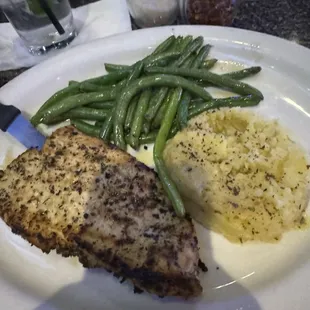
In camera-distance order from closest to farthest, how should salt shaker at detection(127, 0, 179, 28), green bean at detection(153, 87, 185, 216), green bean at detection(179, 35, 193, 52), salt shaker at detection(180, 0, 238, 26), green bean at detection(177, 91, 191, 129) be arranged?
green bean at detection(153, 87, 185, 216)
green bean at detection(177, 91, 191, 129)
green bean at detection(179, 35, 193, 52)
salt shaker at detection(180, 0, 238, 26)
salt shaker at detection(127, 0, 179, 28)

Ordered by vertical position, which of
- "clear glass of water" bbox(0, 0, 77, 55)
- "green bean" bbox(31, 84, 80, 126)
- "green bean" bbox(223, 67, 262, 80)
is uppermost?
"clear glass of water" bbox(0, 0, 77, 55)

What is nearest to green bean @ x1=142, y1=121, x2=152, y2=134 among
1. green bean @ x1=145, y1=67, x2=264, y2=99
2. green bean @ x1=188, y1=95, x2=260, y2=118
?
green bean @ x1=188, y1=95, x2=260, y2=118

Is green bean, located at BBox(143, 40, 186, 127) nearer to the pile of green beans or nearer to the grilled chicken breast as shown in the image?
the pile of green beans

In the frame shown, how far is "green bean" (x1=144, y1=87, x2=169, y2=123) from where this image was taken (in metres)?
2.45

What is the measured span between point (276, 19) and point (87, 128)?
1948 millimetres

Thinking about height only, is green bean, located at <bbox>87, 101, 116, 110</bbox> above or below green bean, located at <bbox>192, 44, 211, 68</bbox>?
above

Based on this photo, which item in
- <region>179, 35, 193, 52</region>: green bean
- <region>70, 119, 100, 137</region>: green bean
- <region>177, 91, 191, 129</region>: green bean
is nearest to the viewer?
<region>177, 91, 191, 129</region>: green bean

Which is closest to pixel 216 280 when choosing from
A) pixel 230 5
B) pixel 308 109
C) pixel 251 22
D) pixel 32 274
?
pixel 32 274

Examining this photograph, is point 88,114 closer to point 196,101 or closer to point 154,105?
point 154,105

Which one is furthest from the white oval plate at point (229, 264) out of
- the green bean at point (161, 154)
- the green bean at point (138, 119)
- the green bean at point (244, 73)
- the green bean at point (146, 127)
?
the green bean at point (146, 127)

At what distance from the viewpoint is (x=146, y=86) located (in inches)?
99.0

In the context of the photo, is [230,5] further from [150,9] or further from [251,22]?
[150,9]

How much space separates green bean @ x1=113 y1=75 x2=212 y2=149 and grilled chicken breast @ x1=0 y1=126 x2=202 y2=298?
0.32 metres

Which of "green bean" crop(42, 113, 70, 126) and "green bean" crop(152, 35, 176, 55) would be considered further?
"green bean" crop(152, 35, 176, 55)
